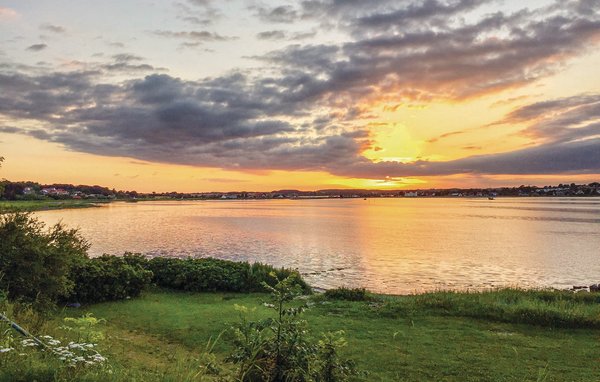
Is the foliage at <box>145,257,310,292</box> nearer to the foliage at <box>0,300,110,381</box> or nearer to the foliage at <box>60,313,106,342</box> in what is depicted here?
the foliage at <box>60,313,106,342</box>

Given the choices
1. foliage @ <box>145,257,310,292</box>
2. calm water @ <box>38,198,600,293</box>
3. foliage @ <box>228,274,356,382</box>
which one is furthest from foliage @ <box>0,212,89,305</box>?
calm water @ <box>38,198,600,293</box>

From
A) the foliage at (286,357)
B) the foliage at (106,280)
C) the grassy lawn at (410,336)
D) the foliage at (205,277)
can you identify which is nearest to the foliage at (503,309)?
the grassy lawn at (410,336)

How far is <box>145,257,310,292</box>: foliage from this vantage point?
2333 cm

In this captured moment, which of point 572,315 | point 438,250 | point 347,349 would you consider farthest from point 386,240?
point 347,349

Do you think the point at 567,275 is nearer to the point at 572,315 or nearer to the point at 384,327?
the point at 572,315

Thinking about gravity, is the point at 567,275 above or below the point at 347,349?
below

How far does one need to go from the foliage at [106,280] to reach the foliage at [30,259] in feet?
9.06

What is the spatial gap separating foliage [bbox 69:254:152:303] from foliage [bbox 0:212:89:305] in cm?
276

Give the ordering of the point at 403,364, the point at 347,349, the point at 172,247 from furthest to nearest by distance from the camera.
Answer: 1. the point at 172,247
2. the point at 347,349
3. the point at 403,364

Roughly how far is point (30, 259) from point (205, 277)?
1053 cm

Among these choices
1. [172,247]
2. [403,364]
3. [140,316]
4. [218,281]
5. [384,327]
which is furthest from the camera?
[172,247]

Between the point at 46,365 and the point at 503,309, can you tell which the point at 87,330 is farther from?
the point at 503,309

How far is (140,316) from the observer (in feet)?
55.0

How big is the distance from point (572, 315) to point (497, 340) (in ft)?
14.0
